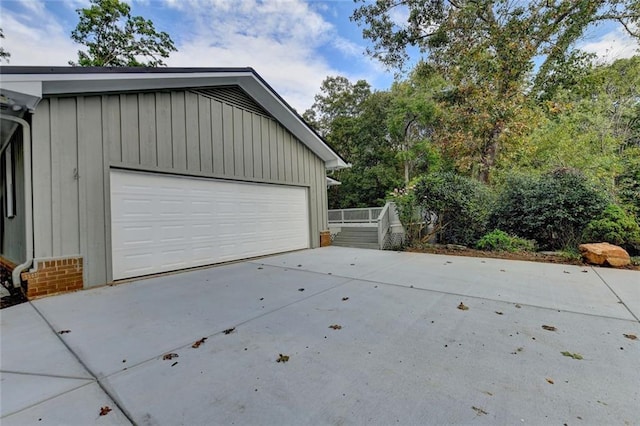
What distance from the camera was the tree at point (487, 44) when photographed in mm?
9289

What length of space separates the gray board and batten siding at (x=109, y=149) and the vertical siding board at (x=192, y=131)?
0.02 m

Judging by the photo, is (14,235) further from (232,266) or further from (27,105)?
(232,266)

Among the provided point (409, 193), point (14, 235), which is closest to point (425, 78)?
point (409, 193)

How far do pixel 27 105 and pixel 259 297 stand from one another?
13.9ft

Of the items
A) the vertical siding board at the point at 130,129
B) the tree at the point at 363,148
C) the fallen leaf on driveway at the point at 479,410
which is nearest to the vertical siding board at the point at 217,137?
the vertical siding board at the point at 130,129

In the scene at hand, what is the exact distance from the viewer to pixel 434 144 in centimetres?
1285

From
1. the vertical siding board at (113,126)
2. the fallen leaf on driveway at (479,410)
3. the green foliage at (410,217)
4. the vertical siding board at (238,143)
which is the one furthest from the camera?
the green foliage at (410,217)

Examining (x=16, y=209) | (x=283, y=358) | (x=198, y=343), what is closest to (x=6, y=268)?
(x=16, y=209)

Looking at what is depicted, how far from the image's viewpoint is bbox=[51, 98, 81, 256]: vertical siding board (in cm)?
428

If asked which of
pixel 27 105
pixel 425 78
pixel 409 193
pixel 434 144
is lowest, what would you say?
pixel 409 193

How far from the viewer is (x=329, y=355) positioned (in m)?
2.28

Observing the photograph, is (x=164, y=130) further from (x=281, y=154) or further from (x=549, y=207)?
(x=549, y=207)

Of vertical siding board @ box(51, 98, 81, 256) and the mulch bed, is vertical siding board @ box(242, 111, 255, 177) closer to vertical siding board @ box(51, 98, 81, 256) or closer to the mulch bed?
vertical siding board @ box(51, 98, 81, 256)

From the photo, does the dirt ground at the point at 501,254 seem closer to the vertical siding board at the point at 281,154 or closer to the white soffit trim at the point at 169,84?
the white soffit trim at the point at 169,84
